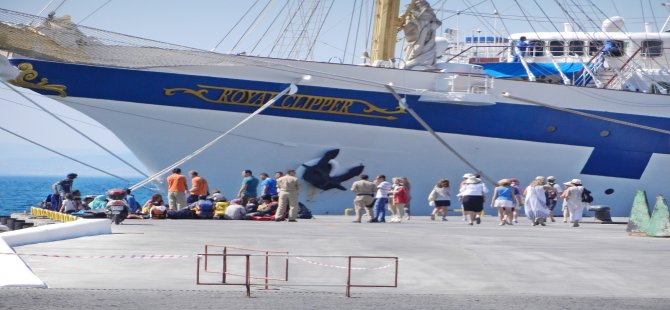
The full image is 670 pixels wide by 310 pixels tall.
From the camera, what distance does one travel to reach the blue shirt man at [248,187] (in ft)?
89.7

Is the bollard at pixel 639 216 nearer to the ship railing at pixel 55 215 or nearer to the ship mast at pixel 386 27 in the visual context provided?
the ship railing at pixel 55 215

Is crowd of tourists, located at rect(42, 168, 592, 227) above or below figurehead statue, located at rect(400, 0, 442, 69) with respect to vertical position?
below

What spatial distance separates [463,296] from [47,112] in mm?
18343

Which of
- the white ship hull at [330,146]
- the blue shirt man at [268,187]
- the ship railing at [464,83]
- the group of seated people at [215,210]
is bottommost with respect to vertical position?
the group of seated people at [215,210]

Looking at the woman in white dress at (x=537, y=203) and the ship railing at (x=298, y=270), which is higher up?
the woman in white dress at (x=537, y=203)

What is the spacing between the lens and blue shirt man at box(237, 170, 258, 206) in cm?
2733

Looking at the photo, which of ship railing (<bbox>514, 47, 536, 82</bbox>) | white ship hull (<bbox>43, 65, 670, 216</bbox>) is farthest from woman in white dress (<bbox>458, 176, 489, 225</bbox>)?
ship railing (<bbox>514, 47, 536, 82</bbox>)

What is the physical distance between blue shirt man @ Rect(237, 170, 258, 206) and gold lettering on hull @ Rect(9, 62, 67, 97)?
5.17 metres

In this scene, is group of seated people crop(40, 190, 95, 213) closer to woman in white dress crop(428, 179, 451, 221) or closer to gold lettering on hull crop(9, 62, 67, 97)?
gold lettering on hull crop(9, 62, 67, 97)

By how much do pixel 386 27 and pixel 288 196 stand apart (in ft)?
28.0

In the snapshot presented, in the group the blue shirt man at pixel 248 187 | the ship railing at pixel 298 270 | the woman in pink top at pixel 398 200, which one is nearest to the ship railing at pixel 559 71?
the woman in pink top at pixel 398 200

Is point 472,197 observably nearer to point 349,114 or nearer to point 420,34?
point 349,114

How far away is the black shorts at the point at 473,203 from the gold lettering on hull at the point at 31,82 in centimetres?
963

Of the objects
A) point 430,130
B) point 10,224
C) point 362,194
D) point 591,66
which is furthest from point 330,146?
point 10,224
